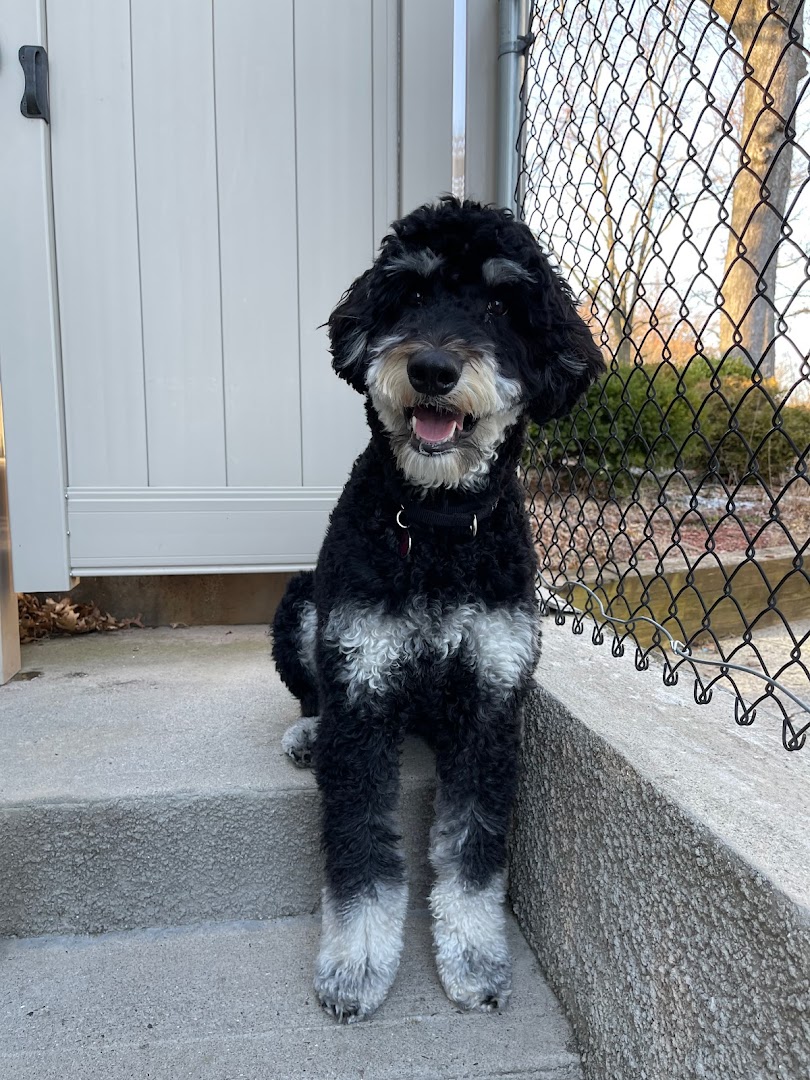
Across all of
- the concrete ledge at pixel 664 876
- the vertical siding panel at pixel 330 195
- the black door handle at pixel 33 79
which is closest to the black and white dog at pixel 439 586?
the concrete ledge at pixel 664 876

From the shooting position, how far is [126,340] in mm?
2836

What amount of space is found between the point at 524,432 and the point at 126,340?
1.81 meters

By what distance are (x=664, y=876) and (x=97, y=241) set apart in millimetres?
2741

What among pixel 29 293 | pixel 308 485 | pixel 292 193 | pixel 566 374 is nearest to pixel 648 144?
pixel 566 374

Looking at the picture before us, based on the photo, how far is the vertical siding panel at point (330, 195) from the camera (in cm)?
278

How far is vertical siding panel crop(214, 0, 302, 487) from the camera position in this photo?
275 centimetres

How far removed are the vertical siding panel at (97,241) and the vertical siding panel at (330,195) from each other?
2.07 feet

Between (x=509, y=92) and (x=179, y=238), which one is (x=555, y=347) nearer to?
(x=509, y=92)

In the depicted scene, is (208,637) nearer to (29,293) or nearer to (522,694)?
(29,293)

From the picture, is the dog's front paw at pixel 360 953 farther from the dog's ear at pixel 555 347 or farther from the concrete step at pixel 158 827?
the dog's ear at pixel 555 347

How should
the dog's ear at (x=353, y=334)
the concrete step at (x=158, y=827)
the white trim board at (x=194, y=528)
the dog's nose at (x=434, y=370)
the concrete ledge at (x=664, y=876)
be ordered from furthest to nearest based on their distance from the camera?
the white trim board at (x=194, y=528)
the concrete step at (x=158, y=827)
the dog's ear at (x=353, y=334)
the dog's nose at (x=434, y=370)
the concrete ledge at (x=664, y=876)

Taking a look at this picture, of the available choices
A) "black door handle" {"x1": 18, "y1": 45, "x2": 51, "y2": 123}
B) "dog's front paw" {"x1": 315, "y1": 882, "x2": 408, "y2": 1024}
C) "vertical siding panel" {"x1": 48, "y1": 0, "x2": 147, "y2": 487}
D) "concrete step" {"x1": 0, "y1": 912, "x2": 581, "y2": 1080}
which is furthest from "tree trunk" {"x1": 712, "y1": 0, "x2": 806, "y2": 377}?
"black door handle" {"x1": 18, "y1": 45, "x2": 51, "y2": 123}

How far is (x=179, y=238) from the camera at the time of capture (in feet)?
9.27

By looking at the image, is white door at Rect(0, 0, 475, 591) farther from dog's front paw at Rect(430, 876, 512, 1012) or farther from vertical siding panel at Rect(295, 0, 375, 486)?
dog's front paw at Rect(430, 876, 512, 1012)
